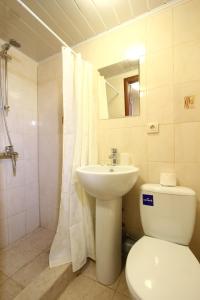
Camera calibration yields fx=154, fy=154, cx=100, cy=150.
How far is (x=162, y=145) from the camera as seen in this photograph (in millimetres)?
1190

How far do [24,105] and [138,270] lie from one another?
1731 mm

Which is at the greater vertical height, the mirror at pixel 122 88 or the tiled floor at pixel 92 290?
the mirror at pixel 122 88

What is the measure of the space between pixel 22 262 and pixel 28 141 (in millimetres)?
1128

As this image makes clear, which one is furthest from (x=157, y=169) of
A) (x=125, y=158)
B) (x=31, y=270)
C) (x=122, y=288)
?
(x=31, y=270)

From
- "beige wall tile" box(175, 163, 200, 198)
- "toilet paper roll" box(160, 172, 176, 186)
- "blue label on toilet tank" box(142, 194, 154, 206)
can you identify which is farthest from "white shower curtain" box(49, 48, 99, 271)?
"beige wall tile" box(175, 163, 200, 198)

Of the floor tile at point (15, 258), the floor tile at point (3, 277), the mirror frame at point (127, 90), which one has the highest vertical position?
the mirror frame at point (127, 90)

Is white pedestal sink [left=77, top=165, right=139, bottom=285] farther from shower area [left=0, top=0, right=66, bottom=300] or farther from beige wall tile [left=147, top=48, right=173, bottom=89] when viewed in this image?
beige wall tile [left=147, top=48, right=173, bottom=89]

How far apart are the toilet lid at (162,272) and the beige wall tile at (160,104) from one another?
853 mm

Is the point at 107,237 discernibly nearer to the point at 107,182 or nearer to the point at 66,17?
the point at 107,182

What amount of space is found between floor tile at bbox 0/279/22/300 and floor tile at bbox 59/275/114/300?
11.8 inches

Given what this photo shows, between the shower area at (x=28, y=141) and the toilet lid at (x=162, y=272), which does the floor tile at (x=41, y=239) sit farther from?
the toilet lid at (x=162, y=272)

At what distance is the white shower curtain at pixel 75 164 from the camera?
1.15 m

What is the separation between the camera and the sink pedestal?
1.08m

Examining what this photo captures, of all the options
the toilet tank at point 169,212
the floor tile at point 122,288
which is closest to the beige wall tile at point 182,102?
the toilet tank at point 169,212
